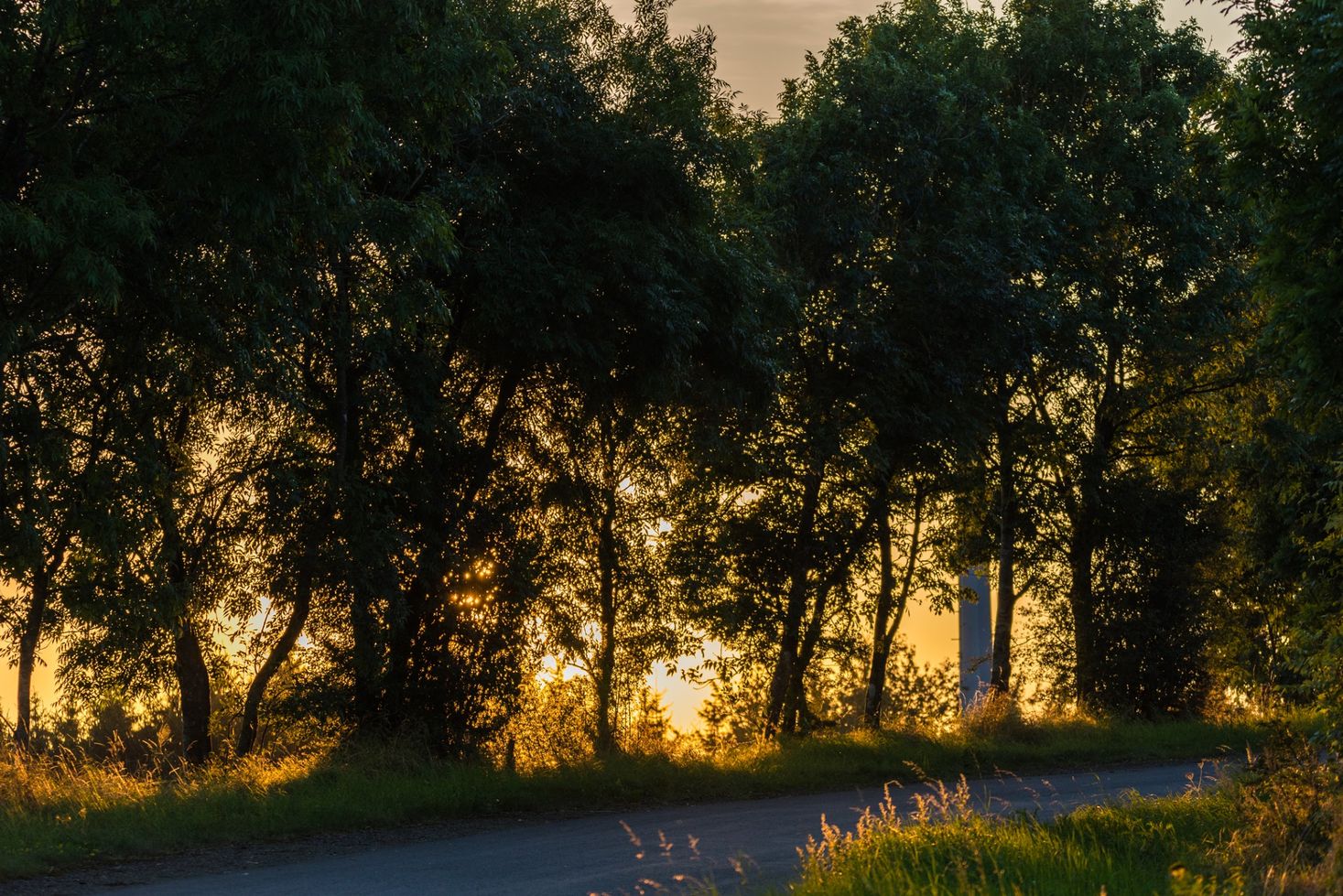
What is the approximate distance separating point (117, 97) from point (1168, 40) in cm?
2330

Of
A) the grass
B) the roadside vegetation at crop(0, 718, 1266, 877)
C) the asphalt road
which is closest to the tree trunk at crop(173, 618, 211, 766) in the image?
the roadside vegetation at crop(0, 718, 1266, 877)

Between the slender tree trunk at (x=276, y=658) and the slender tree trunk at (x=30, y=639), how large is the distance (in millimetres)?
2664

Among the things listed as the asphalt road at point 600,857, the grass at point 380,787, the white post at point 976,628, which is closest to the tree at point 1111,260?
the white post at point 976,628

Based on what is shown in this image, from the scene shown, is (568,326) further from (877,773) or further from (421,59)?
(877,773)

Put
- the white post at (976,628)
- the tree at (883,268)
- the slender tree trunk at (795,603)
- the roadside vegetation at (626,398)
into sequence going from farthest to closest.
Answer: the white post at (976,628) → the slender tree trunk at (795,603) → the tree at (883,268) → the roadside vegetation at (626,398)

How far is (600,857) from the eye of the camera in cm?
1166

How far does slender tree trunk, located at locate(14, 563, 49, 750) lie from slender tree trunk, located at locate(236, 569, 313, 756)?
8.74 ft

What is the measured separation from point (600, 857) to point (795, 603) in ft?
37.5

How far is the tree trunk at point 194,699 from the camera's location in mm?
19250

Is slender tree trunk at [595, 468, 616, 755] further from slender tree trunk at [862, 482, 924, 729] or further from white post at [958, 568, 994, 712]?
white post at [958, 568, 994, 712]

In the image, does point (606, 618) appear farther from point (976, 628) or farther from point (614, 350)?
point (976, 628)

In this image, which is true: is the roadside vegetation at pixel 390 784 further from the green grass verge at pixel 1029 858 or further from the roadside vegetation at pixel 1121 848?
the roadside vegetation at pixel 1121 848

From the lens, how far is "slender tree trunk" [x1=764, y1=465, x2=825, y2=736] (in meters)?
22.6

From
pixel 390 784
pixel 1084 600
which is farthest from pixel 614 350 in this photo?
pixel 1084 600
